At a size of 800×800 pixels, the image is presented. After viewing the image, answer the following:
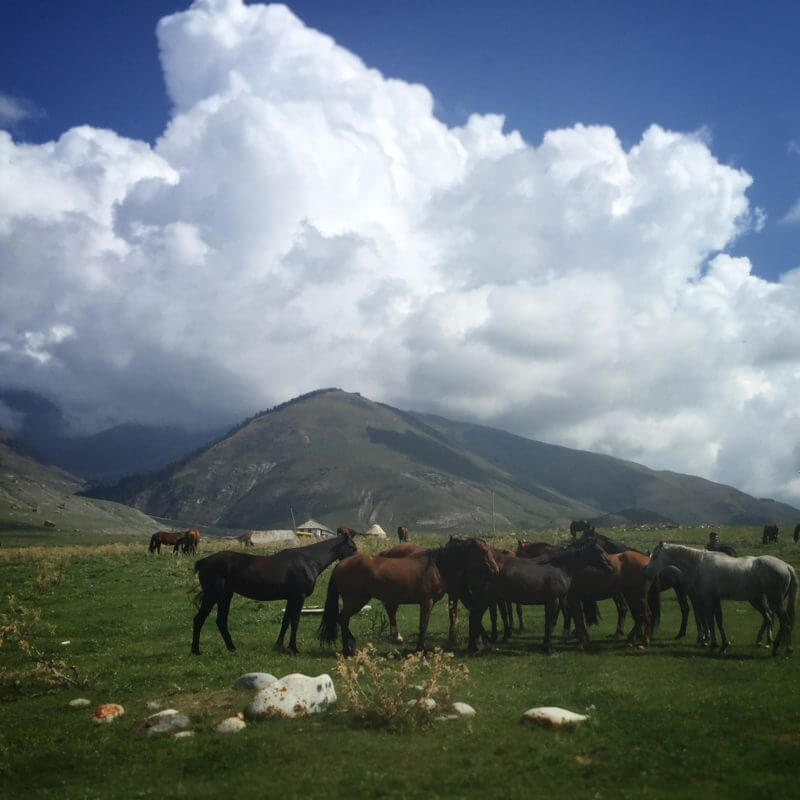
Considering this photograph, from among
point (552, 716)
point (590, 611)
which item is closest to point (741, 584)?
point (590, 611)

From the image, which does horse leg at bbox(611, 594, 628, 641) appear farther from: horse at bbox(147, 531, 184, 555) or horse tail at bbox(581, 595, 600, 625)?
horse at bbox(147, 531, 184, 555)

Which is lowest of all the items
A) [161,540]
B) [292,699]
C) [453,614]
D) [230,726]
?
[161,540]

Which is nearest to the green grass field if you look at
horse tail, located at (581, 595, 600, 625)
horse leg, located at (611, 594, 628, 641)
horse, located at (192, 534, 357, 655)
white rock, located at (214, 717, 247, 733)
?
white rock, located at (214, 717, 247, 733)

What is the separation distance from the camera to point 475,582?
733 inches

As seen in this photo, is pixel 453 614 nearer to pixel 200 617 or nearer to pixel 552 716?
pixel 200 617

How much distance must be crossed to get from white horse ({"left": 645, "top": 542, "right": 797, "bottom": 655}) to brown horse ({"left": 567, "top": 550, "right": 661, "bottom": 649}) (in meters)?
1.60

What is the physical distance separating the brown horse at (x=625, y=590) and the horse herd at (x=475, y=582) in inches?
1.7

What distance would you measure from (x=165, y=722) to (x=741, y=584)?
15.0 metres

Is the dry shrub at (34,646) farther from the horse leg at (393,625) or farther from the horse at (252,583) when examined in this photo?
the horse leg at (393,625)

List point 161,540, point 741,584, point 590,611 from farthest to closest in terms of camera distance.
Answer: point 161,540
point 590,611
point 741,584

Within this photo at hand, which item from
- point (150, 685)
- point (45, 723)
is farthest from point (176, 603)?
point (45, 723)

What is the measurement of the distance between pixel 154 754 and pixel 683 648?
48.3 feet

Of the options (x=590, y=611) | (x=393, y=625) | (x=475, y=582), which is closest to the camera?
(x=475, y=582)

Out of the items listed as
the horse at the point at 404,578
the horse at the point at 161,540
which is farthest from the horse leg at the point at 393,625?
the horse at the point at 161,540
